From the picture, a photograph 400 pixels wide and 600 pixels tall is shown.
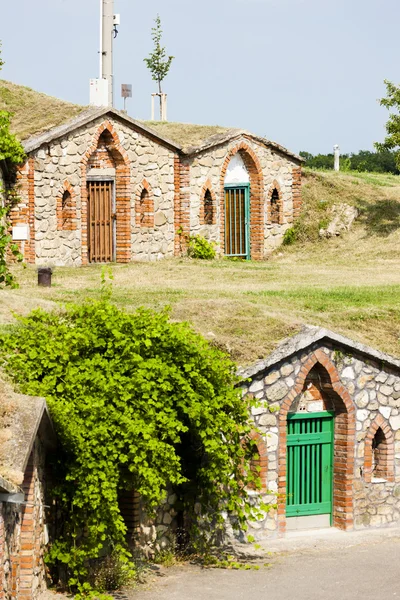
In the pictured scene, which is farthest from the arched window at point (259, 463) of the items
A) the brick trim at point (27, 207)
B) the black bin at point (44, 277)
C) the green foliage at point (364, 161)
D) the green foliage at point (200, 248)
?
A: the green foliage at point (364, 161)

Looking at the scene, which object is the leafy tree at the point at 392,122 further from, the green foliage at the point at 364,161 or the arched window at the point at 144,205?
the green foliage at the point at 364,161

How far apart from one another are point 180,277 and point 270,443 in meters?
9.47

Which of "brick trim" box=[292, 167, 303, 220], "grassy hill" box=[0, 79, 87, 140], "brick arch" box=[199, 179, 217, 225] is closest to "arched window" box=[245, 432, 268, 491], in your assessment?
"grassy hill" box=[0, 79, 87, 140]

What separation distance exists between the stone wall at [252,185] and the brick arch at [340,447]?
13.4m

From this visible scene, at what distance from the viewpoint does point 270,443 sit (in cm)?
1906

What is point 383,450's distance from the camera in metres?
20.1

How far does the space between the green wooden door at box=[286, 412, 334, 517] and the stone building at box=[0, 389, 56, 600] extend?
506 cm

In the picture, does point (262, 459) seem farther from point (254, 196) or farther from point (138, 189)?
point (254, 196)

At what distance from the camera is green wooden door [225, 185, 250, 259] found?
3312 cm

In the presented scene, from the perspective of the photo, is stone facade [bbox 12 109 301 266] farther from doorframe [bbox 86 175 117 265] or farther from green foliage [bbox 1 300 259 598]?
green foliage [bbox 1 300 259 598]

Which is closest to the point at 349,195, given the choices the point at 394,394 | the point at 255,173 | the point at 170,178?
the point at 255,173

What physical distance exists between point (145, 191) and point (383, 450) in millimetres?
13221

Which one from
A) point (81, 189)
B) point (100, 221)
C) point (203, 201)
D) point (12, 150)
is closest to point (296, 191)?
point (203, 201)

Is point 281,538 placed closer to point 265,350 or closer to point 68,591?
point 265,350
